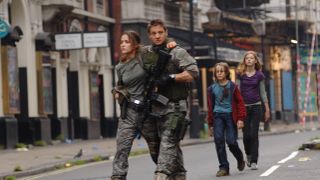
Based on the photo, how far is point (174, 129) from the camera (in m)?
10.2

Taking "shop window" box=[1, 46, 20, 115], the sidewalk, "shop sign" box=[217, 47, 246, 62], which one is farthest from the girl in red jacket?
"shop sign" box=[217, 47, 246, 62]

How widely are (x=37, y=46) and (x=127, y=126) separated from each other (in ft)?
61.3

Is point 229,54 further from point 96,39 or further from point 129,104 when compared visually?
point 129,104

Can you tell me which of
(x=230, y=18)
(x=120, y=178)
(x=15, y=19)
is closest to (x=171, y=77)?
(x=120, y=178)

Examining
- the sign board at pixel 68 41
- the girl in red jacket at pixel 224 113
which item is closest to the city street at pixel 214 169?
the girl in red jacket at pixel 224 113

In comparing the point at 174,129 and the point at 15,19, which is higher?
the point at 15,19

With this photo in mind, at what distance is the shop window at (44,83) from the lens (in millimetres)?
29234

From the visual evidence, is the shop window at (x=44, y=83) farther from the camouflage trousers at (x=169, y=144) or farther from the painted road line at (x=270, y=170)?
the camouflage trousers at (x=169, y=144)

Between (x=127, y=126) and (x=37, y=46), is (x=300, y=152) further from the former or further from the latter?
(x=37, y=46)

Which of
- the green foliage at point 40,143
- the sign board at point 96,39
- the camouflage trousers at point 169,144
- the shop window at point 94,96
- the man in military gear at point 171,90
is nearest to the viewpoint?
the camouflage trousers at point 169,144

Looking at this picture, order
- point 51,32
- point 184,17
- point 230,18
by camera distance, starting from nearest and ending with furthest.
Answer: point 51,32
point 184,17
point 230,18

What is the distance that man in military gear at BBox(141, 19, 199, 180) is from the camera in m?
10.2

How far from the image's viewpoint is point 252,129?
48.2 ft

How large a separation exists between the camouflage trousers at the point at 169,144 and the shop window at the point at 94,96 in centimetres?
2410
